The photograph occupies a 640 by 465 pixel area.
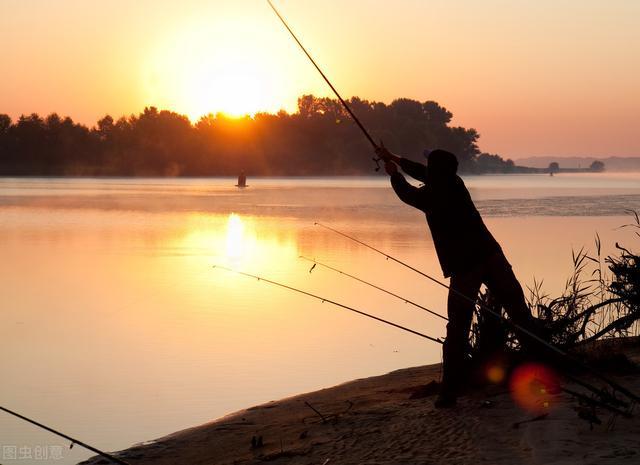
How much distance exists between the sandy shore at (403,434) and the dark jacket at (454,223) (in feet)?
2.99

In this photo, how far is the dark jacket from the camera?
5984 mm

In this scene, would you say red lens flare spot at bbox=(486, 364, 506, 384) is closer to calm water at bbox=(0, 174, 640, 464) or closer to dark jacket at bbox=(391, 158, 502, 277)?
dark jacket at bbox=(391, 158, 502, 277)

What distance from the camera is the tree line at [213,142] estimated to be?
11731 cm

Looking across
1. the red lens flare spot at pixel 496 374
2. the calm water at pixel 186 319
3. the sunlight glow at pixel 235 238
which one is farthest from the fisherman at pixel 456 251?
the sunlight glow at pixel 235 238

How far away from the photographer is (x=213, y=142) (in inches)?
5335

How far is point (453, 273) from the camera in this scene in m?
6.06

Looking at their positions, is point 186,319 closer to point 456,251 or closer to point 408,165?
point 408,165

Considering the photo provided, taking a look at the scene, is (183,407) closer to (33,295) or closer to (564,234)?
(33,295)

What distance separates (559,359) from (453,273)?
1042 mm

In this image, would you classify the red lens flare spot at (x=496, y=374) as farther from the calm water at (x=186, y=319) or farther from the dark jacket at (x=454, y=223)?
the calm water at (x=186, y=319)

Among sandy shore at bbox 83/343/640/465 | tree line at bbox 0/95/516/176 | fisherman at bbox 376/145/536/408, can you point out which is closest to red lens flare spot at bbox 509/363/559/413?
sandy shore at bbox 83/343/640/465

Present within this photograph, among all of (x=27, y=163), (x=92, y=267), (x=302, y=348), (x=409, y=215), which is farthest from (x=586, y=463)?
(x=27, y=163)

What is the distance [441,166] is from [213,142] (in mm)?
131088

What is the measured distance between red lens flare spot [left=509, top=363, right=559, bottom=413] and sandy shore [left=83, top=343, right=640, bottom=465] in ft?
0.19
